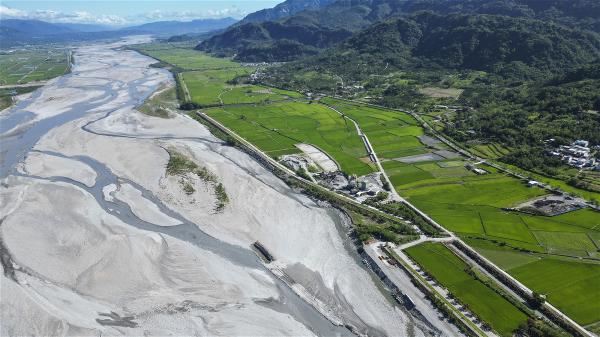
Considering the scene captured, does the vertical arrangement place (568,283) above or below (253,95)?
below

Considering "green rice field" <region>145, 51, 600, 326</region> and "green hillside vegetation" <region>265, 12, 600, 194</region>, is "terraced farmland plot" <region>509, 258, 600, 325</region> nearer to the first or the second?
"green rice field" <region>145, 51, 600, 326</region>

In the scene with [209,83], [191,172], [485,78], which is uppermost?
[485,78]

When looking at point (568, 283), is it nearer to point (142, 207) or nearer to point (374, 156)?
point (374, 156)

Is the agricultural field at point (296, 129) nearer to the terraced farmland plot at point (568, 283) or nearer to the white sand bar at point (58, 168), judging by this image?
the white sand bar at point (58, 168)

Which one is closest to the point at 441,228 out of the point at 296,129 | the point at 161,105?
the point at 296,129

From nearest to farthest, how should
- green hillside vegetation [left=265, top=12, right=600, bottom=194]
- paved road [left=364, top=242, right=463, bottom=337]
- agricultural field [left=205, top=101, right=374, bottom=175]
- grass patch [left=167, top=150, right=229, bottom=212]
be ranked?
paved road [left=364, top=242, right=463, bottom=337] → grass patch [left=167, top=150, right=229, bottom=212] → green hillside vegetation [left=265, top=12, right=600, bottom=194] → agricultural field [left=205, top=101, right=374, bottom=175]

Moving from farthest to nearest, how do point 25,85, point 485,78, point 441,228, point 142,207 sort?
point 25,85, point 485,78, point 142,207, point 441,228

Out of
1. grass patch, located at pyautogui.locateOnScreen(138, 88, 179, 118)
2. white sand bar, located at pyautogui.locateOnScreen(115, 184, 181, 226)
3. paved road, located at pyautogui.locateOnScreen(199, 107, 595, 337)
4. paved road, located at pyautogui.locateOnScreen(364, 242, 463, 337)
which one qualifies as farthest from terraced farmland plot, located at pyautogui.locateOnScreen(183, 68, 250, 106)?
paved road, located at pyautogui.locateOnScreen(364, 242, 463, 337)
